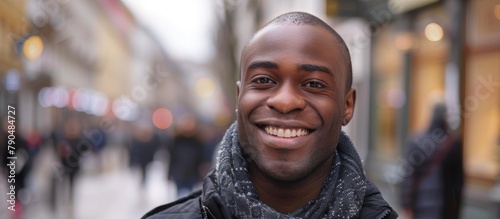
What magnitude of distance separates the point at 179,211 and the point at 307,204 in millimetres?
317

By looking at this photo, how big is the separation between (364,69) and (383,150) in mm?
→ 1764

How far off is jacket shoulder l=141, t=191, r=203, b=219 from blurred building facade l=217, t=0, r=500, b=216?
519cm

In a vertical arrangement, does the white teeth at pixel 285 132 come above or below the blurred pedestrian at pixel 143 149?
→ below

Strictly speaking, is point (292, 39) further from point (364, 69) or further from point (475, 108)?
point (364, 69)

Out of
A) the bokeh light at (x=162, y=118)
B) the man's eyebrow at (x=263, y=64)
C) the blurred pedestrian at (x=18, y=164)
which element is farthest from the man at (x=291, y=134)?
the bokeh light at (x=162, y=118)

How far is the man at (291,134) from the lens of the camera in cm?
147

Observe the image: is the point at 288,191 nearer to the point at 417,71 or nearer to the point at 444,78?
the point at 444,78

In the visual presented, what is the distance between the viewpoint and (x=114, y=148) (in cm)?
3164

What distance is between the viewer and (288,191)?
153 cm

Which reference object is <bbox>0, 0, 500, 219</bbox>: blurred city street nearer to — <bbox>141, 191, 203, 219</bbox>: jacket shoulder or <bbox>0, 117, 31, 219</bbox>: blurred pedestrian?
<bbox>0, 117, 31, 219</bbox>: blurred pedestrian

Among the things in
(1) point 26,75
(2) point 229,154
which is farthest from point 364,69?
(2) point 229,154

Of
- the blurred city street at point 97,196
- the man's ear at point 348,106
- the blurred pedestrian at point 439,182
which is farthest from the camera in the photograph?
the blurred city street at point 97,196

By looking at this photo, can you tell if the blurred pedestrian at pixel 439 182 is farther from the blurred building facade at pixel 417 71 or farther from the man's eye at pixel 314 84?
the man's eye at pixel 314 84

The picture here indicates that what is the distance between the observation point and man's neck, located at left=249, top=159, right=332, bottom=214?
153cm
